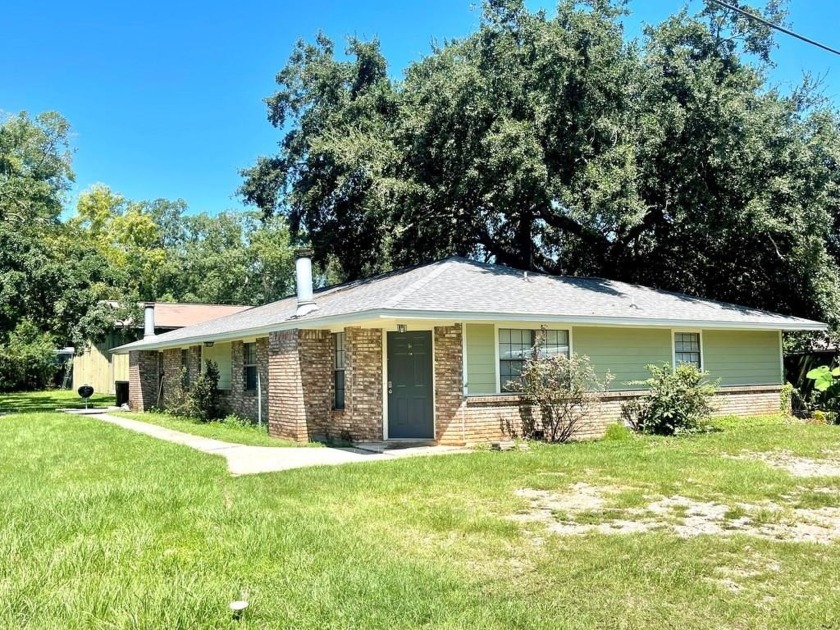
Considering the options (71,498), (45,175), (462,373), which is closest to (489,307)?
(462,373)

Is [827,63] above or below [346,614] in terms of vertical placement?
above

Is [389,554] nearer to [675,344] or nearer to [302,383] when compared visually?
[302,383]

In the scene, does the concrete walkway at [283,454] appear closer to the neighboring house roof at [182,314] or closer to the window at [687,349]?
the window at [687,349]

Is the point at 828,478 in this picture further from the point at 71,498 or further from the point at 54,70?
the point at 54,70

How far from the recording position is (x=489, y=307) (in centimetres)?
1168

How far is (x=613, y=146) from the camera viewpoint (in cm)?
1647

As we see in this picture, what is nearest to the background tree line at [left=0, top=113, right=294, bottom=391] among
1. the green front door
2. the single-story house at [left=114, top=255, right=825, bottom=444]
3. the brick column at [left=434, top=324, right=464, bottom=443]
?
the single-story house at [left=114, top=255, right=825, bottom=444]

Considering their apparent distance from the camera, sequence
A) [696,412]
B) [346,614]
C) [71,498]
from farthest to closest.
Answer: [696,412]
[71,498]
[346,614]

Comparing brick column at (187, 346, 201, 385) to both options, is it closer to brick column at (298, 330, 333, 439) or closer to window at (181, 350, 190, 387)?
window at (181, 350, 190, 387)

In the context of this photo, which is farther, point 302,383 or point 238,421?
point 238,421

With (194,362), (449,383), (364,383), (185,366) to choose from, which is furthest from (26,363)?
(449,383)

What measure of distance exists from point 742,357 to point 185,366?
600 inches

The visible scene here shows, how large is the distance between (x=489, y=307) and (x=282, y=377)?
445cm

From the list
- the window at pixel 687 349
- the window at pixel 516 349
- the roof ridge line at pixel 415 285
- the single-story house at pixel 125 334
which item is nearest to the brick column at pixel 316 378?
the roof ridge line at pixel 415 285
